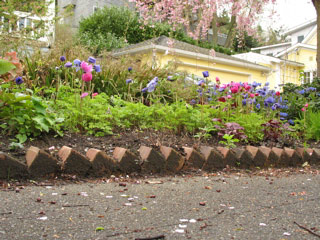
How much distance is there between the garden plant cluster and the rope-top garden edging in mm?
184

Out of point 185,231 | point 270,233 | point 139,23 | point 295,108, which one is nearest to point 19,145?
point 185,231

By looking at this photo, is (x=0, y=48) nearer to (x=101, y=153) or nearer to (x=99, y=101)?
(x=99, y=101)

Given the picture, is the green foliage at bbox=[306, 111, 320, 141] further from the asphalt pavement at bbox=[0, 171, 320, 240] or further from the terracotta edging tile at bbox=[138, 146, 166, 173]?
the terracotta edging tile at bbox=[138, 146, 166, 173]

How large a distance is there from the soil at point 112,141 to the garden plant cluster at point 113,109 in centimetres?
5

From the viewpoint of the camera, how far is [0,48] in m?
4.33

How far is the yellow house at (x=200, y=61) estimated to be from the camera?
28.0 ft

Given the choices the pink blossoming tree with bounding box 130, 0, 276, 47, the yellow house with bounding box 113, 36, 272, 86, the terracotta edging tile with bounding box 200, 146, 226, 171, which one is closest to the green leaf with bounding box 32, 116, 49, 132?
the terracotta edging tile with bounding box 200, 146, 226, 171

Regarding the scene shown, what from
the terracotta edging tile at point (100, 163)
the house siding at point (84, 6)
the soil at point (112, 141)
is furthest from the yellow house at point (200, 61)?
the house siding at point (84, 6)

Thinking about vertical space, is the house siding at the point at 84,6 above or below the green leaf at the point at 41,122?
above

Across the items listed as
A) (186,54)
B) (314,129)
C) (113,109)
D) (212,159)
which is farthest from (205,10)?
(212,159)

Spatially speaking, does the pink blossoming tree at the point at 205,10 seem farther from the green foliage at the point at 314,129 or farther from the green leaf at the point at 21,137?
the green leaf at the point at 21,137

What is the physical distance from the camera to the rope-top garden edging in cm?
183

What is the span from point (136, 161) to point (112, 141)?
34 centimetres

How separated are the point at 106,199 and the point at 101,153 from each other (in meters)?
0.52
